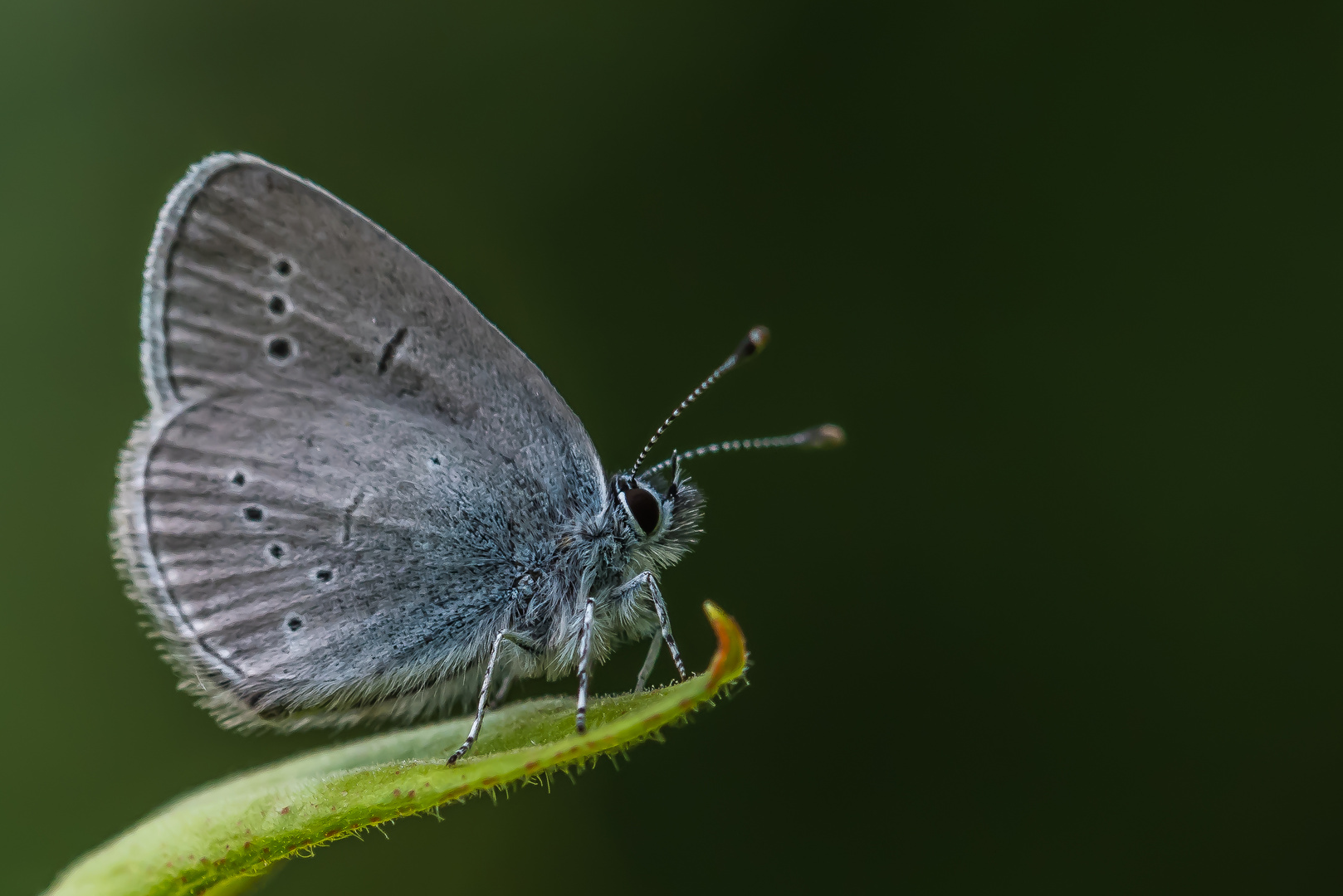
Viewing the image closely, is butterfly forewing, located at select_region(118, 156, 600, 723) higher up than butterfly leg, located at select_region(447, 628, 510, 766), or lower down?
higher up

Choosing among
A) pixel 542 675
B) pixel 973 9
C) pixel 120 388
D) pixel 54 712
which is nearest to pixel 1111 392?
pixel 973 9

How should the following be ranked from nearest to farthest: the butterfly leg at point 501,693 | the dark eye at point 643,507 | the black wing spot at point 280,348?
the black wing spot at point 280,348 → the dark eye at point 643,507 → the butterfly leg at point 501,693

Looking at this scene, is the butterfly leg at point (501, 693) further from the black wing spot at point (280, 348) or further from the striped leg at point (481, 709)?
the black wing spot at point (280, 348)

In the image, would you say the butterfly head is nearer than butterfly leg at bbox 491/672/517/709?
Yes

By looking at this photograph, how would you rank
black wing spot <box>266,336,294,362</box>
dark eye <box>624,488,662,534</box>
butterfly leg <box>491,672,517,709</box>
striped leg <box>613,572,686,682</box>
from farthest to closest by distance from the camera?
butterfly leg <box>491,672,517,709</box> → dark eye <box>624,488,662,534</box> → black wing spot <box>266,336,294,362</box> → striped leg <box>613,572,686,682</box>

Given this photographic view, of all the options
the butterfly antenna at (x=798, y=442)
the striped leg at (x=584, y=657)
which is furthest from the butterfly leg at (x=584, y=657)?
the butterfly antenna at (x=798, y=442)

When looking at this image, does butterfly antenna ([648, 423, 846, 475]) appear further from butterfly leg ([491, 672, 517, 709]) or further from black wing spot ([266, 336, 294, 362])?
black wing spot ([266, 336, 294, 362])

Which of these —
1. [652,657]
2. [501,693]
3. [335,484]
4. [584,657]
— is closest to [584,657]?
[584,657]

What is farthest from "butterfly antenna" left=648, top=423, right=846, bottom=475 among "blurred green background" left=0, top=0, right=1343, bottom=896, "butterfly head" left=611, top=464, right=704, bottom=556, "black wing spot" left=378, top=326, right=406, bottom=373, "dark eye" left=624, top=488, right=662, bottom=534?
"blurred green background" left=0, top=0, right=1343, bottom=896
